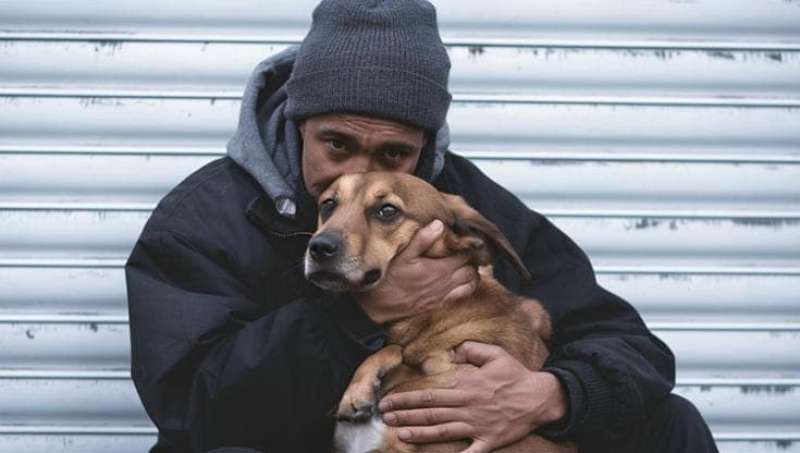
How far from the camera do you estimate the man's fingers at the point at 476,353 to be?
10.3ft

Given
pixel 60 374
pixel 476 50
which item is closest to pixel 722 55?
pixel 476 50

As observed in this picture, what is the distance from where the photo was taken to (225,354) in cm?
306

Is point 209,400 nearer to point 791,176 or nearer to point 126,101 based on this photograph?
point 126,101

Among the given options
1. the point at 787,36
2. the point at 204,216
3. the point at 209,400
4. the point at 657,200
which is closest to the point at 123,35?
the point at 204,216

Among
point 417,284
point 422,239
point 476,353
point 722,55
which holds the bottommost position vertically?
point 476,353

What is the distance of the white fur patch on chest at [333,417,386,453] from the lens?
305 cm

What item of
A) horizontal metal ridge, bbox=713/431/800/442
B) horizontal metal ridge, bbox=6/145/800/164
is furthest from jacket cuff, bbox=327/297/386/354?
horizontal metal ridge, bbox=713/431/800/442

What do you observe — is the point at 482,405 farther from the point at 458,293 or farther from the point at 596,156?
the point at 596,156

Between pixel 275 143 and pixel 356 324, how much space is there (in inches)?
28.9

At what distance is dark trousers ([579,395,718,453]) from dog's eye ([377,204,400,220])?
0.80 m

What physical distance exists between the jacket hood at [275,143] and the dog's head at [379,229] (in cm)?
12

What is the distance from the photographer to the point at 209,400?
302 cm

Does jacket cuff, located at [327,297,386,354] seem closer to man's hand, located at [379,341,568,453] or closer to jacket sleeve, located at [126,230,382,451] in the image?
jacket sleeve, located at [126,230,382,451]

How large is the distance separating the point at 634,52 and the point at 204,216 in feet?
5.92
